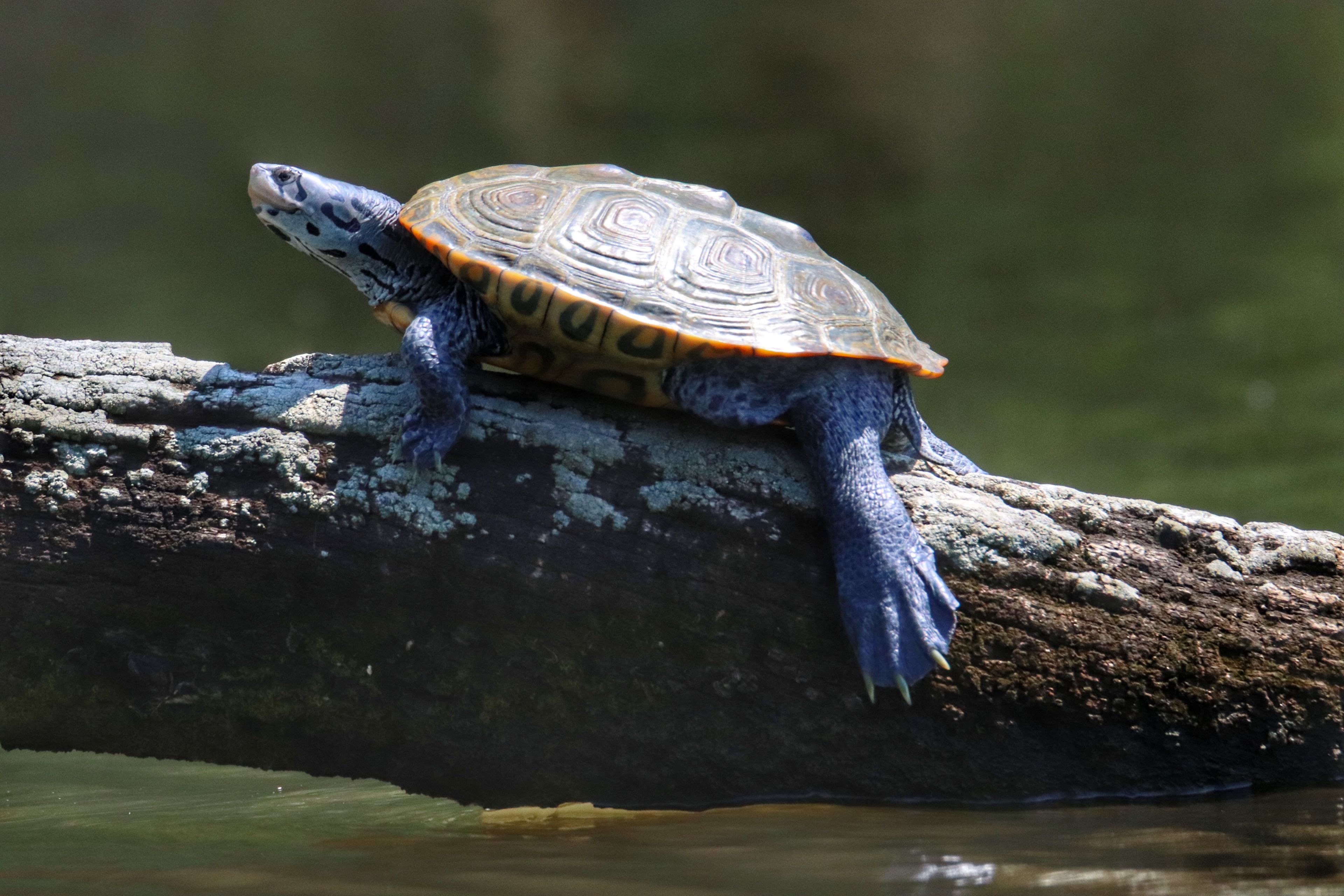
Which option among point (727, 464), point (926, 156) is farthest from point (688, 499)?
point (926, 156)

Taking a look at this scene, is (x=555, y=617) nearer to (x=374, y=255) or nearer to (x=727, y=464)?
(x=727, y=464)

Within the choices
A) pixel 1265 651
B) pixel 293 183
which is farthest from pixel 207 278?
pixel 1265 651

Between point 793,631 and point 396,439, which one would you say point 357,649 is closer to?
point 396,439

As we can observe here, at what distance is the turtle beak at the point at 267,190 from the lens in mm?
2318

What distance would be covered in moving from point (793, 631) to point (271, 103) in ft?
30.2

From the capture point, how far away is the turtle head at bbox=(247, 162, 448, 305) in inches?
92.1

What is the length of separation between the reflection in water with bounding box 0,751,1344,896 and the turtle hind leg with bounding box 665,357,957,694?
0.32 metres

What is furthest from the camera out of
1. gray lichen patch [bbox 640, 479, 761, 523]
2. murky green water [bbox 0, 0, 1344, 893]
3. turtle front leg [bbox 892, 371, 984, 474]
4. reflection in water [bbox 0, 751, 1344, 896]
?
murky green water [bbox 0, 0, 1344, 893]

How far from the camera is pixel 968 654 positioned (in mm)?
2023

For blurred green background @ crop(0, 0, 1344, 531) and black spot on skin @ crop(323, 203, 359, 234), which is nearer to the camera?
black spot on skin @ crop(323, 203, 359, 234)

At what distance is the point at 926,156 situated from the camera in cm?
1033

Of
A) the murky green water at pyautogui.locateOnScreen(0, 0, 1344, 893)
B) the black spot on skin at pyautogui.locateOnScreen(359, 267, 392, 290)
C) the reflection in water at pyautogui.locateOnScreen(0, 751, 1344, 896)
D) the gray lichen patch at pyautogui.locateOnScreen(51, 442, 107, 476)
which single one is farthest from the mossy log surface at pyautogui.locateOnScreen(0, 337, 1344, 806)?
the murky green water at pyautogui.locateOnScreen(0, 0, 1344, 893)

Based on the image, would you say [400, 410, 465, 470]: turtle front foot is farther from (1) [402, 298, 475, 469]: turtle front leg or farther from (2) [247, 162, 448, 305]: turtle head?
(2) [247, 162, 448, 305]: turtle head

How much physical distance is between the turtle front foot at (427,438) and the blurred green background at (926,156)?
5381mm
